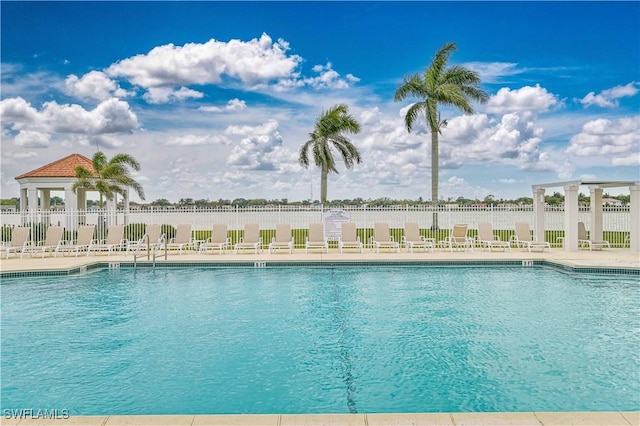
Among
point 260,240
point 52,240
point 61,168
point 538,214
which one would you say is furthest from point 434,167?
point 61,168

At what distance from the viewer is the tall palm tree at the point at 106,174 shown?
20547mm

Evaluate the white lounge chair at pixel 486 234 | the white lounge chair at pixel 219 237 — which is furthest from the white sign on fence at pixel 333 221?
the white lounge chair at pixel 486 234

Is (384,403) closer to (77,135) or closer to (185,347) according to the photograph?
(185,347)

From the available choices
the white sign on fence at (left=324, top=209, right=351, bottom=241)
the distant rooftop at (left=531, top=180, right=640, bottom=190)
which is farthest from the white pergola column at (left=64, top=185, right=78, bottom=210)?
the distant rooftop at (left=531, top=180, right=640, bottom=190)

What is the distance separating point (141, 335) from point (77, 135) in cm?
2088

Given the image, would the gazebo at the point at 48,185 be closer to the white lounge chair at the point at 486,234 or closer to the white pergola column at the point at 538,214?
the white lounge chair at the point at 486,234

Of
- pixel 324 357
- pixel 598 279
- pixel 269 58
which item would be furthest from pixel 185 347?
pixel 269 58

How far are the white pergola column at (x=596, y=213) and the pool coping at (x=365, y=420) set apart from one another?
14408mm

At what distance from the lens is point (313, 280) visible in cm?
1168

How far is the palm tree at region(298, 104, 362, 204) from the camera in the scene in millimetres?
23547

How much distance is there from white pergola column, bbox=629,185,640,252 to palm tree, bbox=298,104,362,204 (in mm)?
12258

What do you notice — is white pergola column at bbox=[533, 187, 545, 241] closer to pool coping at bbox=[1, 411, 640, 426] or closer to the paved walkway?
the paved walkway

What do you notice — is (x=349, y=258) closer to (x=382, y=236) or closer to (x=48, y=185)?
(x=382, y=236)

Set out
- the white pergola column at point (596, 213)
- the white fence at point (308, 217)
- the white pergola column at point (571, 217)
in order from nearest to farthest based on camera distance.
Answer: the white pergola column at point (571, 217) < the white pergola column at point (596, 213) < the white fence at point (308, 217)
